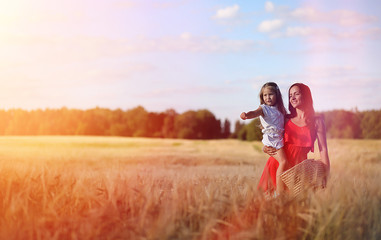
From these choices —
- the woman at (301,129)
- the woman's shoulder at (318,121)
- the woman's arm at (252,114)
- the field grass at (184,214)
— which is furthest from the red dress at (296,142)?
the field grass at (184,214)

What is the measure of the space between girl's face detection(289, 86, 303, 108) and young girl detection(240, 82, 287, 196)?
0.69 feet

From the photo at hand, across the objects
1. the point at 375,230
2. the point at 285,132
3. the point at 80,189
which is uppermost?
the point at 285,132

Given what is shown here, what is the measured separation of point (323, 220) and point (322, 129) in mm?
2083

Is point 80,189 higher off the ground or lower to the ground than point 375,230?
higher

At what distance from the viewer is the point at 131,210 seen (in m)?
3.46

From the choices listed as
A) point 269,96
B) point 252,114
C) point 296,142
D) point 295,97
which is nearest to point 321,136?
point 296,142

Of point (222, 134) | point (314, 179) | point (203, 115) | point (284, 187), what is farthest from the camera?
point (222, 134)

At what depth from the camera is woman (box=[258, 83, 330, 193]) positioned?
208 inches

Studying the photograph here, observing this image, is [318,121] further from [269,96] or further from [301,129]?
[269,96]

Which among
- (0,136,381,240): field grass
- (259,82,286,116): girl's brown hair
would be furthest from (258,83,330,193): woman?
(0,136,381,240): field grass

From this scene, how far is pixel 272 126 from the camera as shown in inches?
201

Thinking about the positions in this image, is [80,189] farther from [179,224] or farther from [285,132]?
[285,132]

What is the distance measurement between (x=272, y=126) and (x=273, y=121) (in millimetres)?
62

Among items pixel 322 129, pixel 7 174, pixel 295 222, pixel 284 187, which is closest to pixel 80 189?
pixel 7 174
